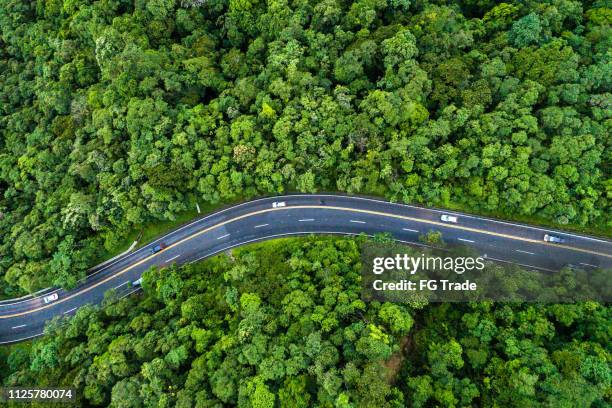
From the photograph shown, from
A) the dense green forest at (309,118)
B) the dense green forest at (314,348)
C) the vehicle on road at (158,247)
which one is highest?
the dense green forest at (309,118)

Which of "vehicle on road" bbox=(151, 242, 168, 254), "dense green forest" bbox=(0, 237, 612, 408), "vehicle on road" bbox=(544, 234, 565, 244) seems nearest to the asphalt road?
"vehicle on road" bbox=(151, 242, 168, 254)

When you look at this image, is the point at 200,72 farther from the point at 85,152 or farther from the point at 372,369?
the point at 372,369

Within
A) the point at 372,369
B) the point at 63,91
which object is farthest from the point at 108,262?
the point at 372,369

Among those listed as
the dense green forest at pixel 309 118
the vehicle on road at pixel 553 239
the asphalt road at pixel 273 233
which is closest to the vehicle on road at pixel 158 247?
the asphalt road at pixel 273 233

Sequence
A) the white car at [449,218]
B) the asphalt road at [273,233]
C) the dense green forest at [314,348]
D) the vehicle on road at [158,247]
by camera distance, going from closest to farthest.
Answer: the dense green forest at [314,348] → the asphalt road at [273,233] → the white car at [449,218] → the vehicle on road at [158,247]

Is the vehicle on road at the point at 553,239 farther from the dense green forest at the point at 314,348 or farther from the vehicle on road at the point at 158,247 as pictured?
the vehicle on road at the point at 158,247

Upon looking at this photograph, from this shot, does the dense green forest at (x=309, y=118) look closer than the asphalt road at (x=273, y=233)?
Yes
